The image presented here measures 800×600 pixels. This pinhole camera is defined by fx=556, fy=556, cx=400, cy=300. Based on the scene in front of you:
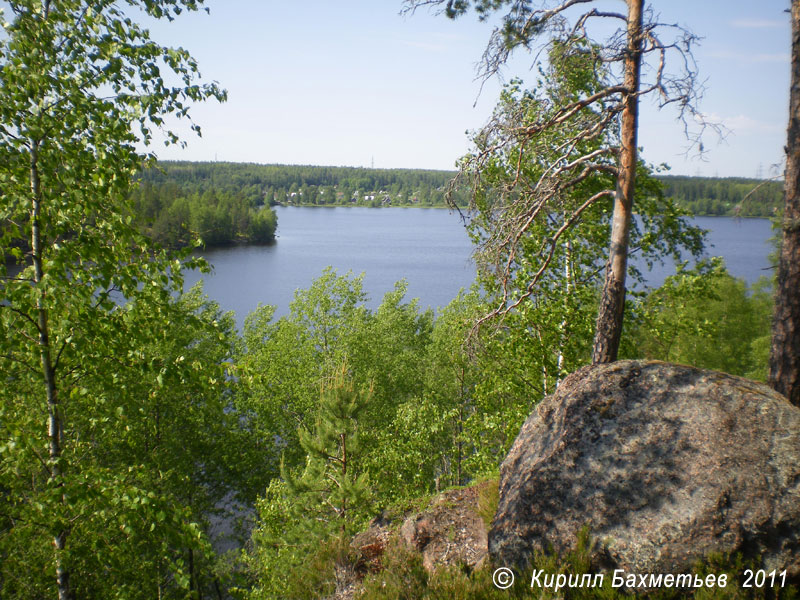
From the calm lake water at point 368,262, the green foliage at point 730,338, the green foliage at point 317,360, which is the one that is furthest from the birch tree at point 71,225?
the calm lake water at point 368,262

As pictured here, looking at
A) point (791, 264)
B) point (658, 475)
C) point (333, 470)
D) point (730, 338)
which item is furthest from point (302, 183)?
point (658, 475)

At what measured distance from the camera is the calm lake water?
40844 mm

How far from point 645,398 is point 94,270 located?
527 cm

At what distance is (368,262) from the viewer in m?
56.8

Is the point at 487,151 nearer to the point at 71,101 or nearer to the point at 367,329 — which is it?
the point at 71,101

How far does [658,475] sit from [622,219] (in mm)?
3298

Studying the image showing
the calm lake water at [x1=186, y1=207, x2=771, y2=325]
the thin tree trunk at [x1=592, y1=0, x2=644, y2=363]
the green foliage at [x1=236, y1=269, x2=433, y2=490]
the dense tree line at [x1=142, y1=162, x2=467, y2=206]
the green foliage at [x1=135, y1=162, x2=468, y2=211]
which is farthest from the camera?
the dense tree line at [x1=142, y1=162, x2=467, y2=206]

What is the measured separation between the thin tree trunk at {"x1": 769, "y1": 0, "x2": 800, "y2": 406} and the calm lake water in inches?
833

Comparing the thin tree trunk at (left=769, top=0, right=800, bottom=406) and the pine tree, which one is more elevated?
the thin tree trunk at (left=769, top=0, right=800, bottom=406)

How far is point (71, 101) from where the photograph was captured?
4.49m

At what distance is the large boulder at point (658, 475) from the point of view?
4555mm

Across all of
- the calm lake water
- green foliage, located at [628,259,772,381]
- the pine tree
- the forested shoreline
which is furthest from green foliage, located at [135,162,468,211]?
the pine tree

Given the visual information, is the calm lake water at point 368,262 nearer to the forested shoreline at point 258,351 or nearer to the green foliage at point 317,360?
the green foliage at point 317,360

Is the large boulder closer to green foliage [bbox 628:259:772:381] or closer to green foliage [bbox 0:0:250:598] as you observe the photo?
green foliage [bbox 0:0:250:598]
